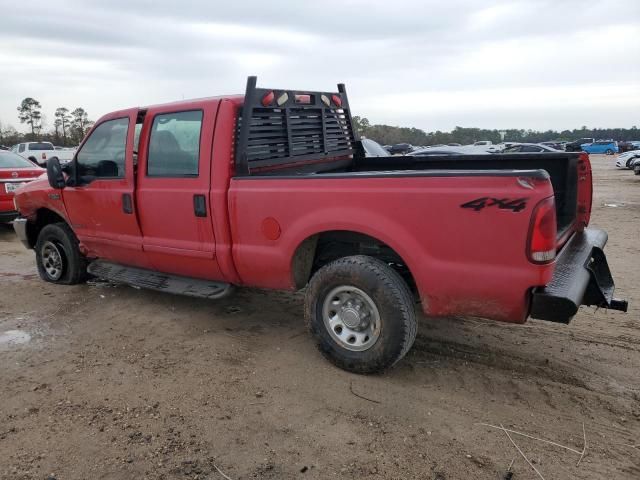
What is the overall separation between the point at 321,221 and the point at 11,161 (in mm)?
8182

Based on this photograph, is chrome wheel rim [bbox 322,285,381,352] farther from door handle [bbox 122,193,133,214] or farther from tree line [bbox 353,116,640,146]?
tree line [bbox 353,116,640,146]

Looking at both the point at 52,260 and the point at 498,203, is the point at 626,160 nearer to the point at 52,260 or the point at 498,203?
the point at 498,203

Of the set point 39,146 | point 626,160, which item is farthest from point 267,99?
point 626,160

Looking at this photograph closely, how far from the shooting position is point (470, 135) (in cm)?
8500

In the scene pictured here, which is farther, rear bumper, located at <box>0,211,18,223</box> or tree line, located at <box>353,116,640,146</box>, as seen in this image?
tree line, located at <box>353,116,640,146</box>

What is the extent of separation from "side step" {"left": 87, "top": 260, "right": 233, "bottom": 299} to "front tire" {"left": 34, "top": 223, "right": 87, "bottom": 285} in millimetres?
302

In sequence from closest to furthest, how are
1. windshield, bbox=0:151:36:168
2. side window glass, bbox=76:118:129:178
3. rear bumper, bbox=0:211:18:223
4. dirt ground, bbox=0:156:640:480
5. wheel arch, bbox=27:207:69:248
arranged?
dirt ground, bbox=0:156:640:480, side window glass, bbox=76:118:129:178, wheel arch, bbox=27:207:69:248, rear bumper, bbox=0:211:18:223, windshield, bbox=0:151:36:168

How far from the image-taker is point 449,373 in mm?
3639

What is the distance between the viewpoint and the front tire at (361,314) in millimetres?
3367

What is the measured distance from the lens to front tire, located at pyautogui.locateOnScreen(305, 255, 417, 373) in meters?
3.37

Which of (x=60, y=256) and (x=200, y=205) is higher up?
(x=200, y=205)

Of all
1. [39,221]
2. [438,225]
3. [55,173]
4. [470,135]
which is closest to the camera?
[438,225]

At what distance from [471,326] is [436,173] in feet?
6.22

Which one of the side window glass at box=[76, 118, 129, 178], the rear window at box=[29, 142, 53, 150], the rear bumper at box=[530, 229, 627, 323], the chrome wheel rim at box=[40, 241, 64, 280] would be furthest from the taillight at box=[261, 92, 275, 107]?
the rear window at box=[29, 142, 53, 150]
